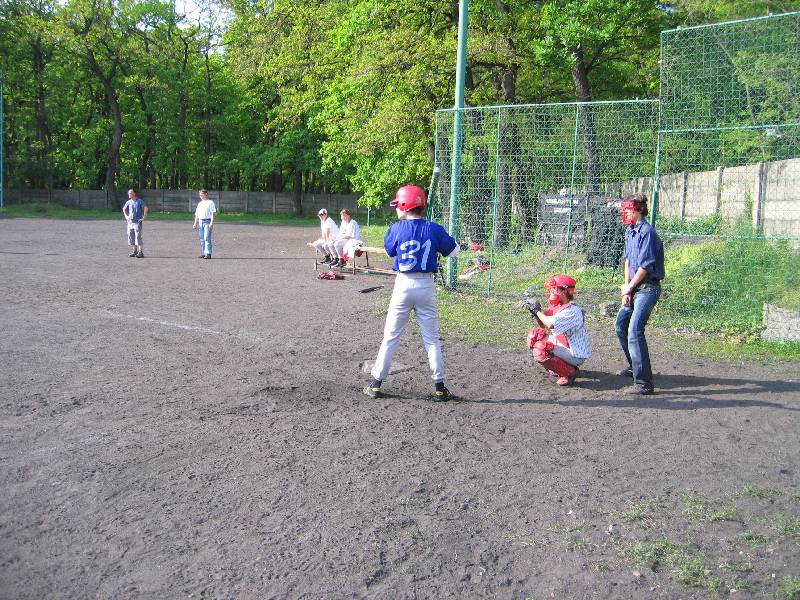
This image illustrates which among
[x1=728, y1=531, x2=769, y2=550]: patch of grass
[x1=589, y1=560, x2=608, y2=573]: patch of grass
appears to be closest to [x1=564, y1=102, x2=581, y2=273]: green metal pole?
[x1=728, y1=531, x2=769, y2=550]: patch of grass

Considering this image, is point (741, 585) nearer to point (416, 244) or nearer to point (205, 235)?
point (416, 244)

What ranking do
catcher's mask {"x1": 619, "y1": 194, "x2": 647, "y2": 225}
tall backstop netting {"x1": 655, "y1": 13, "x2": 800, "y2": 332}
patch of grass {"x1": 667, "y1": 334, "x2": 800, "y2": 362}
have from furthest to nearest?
1. tall backstop netting {"x1": 655, "y1": 13, "x2": 800, "y2": 332}
2. patch of grass {"x1": 667, "y1": 334, "x2": 800, "y2": 362}
3. catcher's mask {"x1": 619, "y1": 194, "x2": 647, "y2": 225}

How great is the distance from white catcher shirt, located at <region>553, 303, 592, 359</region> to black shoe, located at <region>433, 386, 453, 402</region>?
1.45 m

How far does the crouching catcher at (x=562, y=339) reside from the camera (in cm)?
727

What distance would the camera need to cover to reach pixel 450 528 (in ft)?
13.4

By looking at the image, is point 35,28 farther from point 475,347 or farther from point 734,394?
point 734,394

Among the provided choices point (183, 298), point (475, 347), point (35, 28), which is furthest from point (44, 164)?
point (475, 347)

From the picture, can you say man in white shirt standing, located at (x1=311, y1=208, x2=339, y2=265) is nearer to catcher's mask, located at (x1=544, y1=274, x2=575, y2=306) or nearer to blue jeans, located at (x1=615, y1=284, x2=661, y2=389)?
catcher's mask, located at (x1=544, y1=274, x2=575, y2=306)

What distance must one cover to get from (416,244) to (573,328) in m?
2.07

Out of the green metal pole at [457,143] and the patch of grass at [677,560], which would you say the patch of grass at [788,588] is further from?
the green metal pole at [457,143]

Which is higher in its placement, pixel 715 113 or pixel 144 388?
pixel 715 113

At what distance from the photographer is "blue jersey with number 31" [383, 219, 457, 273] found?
21.2 feet

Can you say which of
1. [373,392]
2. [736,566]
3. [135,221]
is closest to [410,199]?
[373,392]

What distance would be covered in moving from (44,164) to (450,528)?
52.9 m
